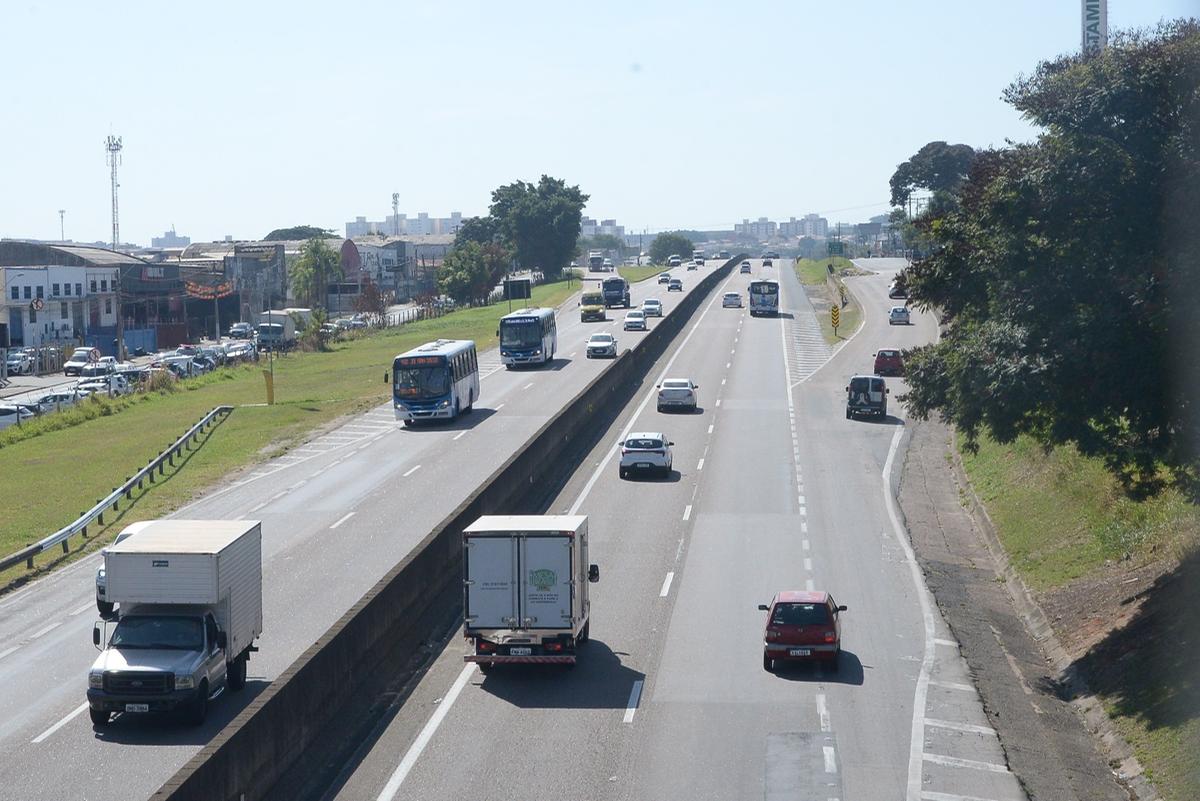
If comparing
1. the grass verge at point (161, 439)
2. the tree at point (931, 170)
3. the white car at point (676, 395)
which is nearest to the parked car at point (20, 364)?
the grass verge at point (161, 439)

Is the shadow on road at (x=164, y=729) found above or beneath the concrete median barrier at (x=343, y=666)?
beneath

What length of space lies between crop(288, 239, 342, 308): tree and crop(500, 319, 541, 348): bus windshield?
76.9m

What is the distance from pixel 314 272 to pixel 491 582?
128540mm

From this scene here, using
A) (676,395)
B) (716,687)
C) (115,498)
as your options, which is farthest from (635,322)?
(716,687)

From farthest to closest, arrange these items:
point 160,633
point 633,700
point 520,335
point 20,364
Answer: point 20,364
point 520,335
point 633,700
point 160,633

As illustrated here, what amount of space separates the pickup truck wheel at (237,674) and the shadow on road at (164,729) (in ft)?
2.08

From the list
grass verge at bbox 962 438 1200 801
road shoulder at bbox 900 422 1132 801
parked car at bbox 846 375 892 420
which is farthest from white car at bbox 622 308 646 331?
grass verge at bbox 962 438 1200 801

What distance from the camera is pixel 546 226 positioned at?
568 ft

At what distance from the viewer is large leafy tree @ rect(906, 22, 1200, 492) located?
23031 mm

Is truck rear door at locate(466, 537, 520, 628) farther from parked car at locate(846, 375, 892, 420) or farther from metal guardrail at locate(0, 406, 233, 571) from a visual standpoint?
parked car at locate(846, 375, 892, 420)

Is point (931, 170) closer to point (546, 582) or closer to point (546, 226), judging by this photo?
point (546, 226)

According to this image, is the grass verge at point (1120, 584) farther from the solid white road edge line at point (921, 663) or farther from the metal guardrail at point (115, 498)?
the metal guardrail at point (115, 498)

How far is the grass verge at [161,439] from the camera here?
40656 mm

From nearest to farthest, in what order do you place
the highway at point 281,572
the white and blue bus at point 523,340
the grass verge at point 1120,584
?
1. the highway at point 281,572
2. the grass verge at point 1120,584
3. the white and blue bus at point 523,340
